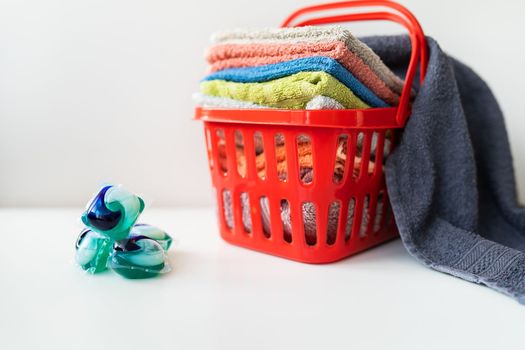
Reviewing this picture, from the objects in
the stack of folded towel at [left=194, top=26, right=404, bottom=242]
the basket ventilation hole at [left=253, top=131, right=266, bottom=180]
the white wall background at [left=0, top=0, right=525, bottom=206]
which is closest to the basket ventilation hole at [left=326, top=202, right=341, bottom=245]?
the stack of folded towel at [left=194, top=26, right=404, bottom=242]

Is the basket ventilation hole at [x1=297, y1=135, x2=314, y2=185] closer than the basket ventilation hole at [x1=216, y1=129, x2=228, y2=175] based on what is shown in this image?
Yes

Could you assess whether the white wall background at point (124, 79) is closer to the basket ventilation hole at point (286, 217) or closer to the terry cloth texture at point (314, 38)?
the terry cloth texture at point (314, 38)

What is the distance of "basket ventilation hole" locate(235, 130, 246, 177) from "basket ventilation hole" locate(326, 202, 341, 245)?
0.15 m

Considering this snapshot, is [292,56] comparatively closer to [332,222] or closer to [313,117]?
[313,117]

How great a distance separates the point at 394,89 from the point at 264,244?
1.01 ft

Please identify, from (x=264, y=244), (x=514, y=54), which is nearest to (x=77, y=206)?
(x=264, y=244)

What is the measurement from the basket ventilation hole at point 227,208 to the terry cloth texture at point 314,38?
0.24 meters

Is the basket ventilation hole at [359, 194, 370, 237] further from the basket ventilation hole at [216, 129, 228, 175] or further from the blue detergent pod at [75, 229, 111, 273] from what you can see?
the blue detergent pod at [75, 229, 111, 273]

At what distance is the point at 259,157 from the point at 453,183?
292 mm

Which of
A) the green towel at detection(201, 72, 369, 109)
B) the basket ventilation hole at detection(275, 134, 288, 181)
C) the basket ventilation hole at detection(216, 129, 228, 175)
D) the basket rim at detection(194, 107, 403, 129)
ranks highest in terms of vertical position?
the green towel at detection(201, 72, 369, 109)

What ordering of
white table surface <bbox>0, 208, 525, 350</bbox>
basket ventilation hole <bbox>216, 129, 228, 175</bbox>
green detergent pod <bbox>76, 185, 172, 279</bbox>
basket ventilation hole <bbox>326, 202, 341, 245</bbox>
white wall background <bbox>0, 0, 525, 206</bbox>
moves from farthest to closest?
white wall background <bbox>0, 0, 525, 206</bbox> → basket ventilation hole <bbox>216, 129, 228, 175</bbox> → basket ventilation hole <bbox>326, 202, 341, 245</bbox> → green detergent pod <bbox>76, 185, 172, 279</bbox> → white table surface <bbox>0, 208, 525, 350</bbox>

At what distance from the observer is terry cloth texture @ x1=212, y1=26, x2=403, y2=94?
0.67 metres

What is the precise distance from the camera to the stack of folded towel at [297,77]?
2.17 feet

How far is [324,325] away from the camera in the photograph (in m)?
0.53
